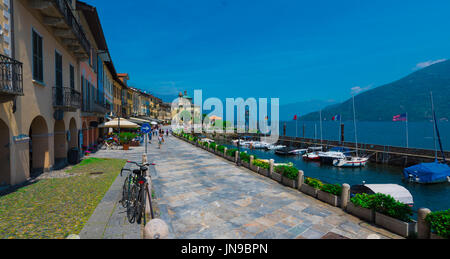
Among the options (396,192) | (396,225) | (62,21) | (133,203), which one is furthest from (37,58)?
(396,192)

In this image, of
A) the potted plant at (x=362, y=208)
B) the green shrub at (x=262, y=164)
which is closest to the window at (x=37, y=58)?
the green shrub at (x=262, y=164)

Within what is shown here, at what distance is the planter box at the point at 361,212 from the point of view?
790 centimetres

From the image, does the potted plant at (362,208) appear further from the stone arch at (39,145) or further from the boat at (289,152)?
the boat at (289,152)

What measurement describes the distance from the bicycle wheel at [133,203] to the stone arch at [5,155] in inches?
250

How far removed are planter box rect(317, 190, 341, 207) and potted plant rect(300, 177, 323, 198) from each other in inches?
9.2

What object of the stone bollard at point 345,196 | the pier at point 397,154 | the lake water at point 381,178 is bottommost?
the lake water at point 381,178

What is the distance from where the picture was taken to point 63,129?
1514 cm

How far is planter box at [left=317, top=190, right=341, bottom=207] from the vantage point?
9352 millimetres

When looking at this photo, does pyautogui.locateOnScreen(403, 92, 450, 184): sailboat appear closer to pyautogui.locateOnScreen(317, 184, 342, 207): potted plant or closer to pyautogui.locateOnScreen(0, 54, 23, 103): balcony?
pyautogui.locateOnScreen(317, 184, 342, 207): potted plant

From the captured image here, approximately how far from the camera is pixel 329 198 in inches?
380

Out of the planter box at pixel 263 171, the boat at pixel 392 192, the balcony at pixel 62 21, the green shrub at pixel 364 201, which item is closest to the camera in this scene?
the green shrub at pixel 364 201

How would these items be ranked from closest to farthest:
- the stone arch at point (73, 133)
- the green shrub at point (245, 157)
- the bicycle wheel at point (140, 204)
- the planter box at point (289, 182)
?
the bicycle wheel at point (140, 204) < the planter box at point (289, 182) < the green shrub at point (245, 157) < the stone arch at point (73, 133)

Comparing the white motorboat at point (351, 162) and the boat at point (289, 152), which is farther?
the boat at point (289, 152)

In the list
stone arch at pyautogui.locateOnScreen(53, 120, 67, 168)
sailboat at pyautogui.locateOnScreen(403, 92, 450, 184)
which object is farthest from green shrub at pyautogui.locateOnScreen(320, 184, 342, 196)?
sailboat at pyautogui.locateOnScreen(403, 92, 450, 184)
